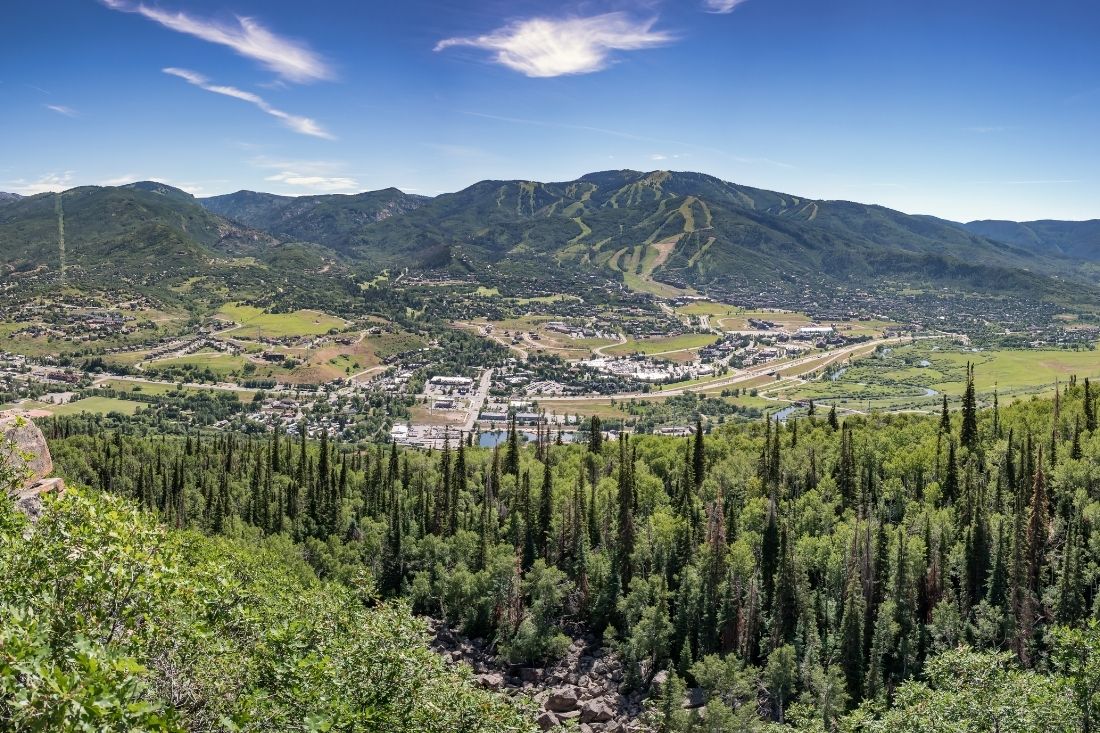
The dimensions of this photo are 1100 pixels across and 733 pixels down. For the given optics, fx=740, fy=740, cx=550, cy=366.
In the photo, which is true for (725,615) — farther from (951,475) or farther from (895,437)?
(895,437)

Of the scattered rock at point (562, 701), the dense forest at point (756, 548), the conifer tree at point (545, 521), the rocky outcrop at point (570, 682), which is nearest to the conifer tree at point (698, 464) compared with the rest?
the dense forest at point (756, 548)

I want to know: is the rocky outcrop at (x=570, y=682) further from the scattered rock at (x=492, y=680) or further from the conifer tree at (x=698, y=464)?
the conifer tree at (x=698, y=464)

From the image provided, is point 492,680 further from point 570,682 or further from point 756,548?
point 756,548

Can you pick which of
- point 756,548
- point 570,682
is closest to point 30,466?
point 570,682

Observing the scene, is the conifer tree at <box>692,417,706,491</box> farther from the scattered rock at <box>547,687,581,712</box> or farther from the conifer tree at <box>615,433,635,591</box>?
the scattered rock at <box>547,687,581,712</box>

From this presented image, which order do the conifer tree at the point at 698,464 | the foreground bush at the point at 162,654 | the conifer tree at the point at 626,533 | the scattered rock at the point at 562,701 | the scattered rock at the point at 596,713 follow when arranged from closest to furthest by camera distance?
the foreground bush at the point at 162,654
the scattered rock at the point at 596,713
the scattered rock at the point at 562,701
the conifer tree at the point at 626,533
the conifer tree at the point at 698,464

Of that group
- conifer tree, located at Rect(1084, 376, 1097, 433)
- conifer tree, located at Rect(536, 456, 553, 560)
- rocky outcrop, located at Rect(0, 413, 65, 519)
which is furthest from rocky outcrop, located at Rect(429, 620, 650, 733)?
conifer tree, located at Rect(1084, 376, 1097, 433)

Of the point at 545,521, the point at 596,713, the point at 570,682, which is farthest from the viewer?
the point at 545,521
